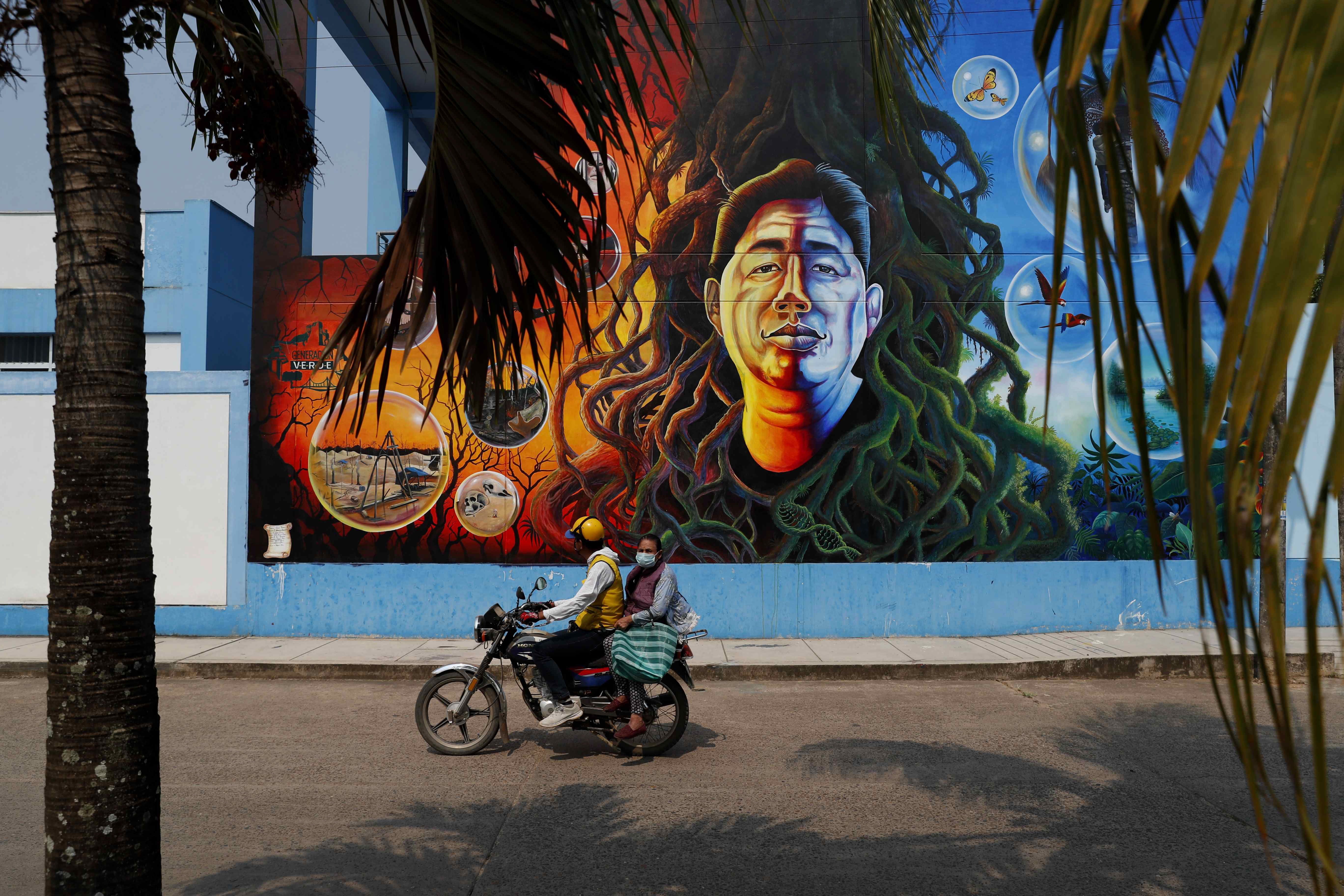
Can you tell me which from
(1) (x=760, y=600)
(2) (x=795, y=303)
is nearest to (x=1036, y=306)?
(2) (x=795, y=303)

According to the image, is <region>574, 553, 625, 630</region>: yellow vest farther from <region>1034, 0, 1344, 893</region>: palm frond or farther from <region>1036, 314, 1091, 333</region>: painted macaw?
<region>1036, 314, 1091, 333</region>: painted macaw

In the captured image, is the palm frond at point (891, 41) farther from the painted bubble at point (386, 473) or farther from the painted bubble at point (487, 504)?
the painted bubble at point (386, 473)

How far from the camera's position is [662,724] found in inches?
285

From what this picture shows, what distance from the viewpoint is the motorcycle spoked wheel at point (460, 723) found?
7086 mm

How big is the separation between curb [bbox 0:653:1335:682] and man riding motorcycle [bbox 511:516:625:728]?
10.6ft

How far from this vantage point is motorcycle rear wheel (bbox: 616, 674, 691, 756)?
7113 mm

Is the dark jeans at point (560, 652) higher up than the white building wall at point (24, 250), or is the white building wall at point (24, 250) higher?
the white building wall at point (24, 250)

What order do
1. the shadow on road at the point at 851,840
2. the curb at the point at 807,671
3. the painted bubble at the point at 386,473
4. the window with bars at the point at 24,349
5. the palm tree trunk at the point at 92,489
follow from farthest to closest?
1. the window with bars at the point at 24,349
2. the painted bubble at the point at 386,473
3. the curb at the point at 807,671
4. the shadow on road at the point at 851,840
5. the palm tree trunk at the point at 92,489

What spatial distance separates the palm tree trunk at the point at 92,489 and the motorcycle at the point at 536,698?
4496 millimetres

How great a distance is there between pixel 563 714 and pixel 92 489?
16.4ft

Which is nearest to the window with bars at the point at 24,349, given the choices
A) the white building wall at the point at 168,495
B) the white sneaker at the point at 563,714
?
the white building wall at the point at 168,495

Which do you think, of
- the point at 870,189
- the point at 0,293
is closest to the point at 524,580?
the point at 870,189

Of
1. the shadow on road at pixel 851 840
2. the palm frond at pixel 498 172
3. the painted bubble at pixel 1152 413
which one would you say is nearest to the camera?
the palm frond at pixel 498 172

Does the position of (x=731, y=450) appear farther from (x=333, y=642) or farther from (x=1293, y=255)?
(x=1293, y=255)
